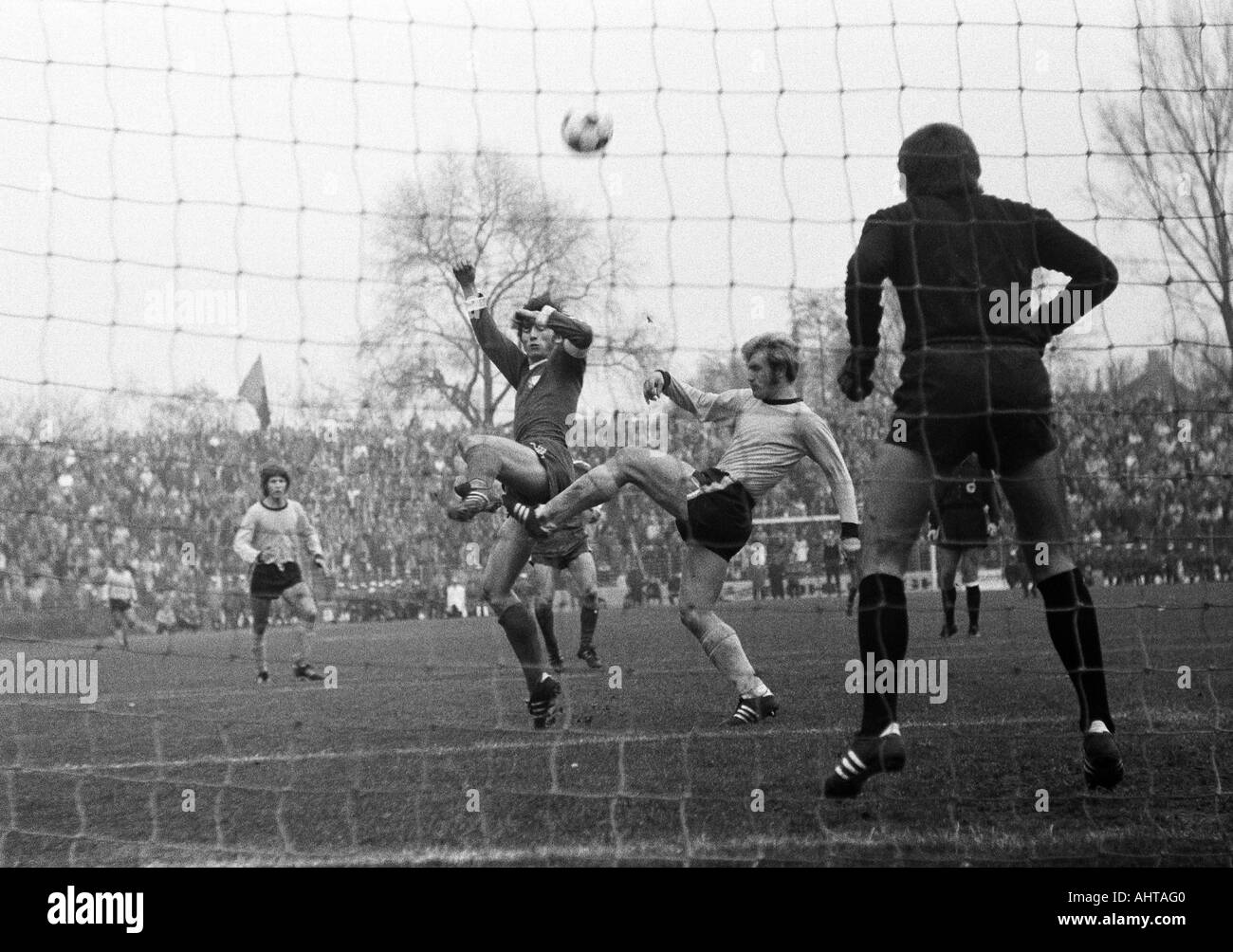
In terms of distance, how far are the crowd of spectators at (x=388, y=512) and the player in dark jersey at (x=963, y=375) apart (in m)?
5.33

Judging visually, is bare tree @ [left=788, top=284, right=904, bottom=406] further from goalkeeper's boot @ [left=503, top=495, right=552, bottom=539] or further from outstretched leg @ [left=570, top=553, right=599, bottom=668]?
outstretched leg @ [left=570, top=553, right=599, bottom=668]

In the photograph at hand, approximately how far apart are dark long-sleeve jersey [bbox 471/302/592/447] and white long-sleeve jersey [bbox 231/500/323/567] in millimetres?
3700

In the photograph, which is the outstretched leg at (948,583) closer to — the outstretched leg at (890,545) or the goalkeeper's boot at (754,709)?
the goalkeeper's boot at (754,709)

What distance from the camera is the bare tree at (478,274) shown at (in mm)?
7191

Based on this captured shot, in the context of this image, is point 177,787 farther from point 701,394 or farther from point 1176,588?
point 1176,588

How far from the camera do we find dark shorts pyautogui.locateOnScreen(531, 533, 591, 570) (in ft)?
27.8

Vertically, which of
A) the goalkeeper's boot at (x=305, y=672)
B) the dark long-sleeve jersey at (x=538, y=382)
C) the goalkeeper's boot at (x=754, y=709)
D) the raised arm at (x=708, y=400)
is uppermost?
the dark long-sleeve jersey at (x=538, y=382)

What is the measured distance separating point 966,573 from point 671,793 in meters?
6.92

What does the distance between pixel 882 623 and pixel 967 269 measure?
1103 mm

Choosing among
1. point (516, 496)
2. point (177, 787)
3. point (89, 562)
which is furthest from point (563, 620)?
point (177, 787)

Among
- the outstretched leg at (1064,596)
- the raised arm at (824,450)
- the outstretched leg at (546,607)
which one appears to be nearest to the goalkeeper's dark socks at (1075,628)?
the outstretched leg at (1064,596)
